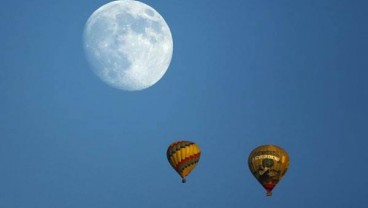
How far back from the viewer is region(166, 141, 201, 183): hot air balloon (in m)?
86.8

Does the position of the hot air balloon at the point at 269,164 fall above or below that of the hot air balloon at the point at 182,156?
below

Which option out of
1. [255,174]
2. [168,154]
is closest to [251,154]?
[255,174]

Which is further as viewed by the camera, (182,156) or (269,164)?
(182,156)

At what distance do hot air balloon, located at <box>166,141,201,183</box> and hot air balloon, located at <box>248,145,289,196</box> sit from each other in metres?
7.51

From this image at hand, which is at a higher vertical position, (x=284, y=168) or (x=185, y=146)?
(x=185, y=146)

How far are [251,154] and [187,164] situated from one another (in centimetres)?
726

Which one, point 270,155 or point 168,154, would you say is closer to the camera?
point 270,155

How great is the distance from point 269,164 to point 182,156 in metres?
10.1

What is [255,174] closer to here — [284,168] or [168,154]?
[284,168]

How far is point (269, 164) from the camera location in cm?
8194

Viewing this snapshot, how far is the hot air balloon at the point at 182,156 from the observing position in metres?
86.8

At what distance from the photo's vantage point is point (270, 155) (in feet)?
269

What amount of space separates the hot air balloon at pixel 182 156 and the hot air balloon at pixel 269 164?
296 inches

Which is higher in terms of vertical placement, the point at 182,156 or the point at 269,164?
the point at 182,156
